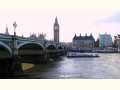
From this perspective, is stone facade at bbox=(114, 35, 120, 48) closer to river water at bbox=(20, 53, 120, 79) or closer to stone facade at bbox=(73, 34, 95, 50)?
stone facade at bbox=(73, 34, 95, 50)

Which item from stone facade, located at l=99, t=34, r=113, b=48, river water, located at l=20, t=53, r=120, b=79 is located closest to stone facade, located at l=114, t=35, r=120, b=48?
stone facade, located at l=99, t=34, r=113, b=48

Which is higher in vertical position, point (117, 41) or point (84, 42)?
point (117, 41)

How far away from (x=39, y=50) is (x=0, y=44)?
25295mm

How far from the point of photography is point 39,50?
4934 cm

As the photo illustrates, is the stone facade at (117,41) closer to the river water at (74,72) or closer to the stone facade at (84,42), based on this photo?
the stone facade at (84,42)

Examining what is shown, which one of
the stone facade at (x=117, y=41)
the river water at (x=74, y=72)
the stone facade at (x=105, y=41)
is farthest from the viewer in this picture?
the stone facade at (x=105, y=41)

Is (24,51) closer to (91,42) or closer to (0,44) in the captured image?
(0,44)

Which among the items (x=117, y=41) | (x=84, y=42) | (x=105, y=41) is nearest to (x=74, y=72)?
(x=117, y=41)

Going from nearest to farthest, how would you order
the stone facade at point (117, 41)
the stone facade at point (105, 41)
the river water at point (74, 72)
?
the river water at point (74, 72) < the stone facade at point (117, 41) < the stone facade at point (105, 41)

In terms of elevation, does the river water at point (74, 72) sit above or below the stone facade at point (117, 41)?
below

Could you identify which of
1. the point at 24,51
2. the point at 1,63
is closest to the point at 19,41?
the point at 1,63

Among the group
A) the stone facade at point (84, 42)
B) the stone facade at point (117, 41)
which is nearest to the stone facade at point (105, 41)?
the stone facade at point (84, 42)

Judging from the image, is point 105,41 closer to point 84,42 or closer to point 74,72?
point 84,42

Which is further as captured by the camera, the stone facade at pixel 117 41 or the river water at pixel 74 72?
the stone facade at pixel 117 41
